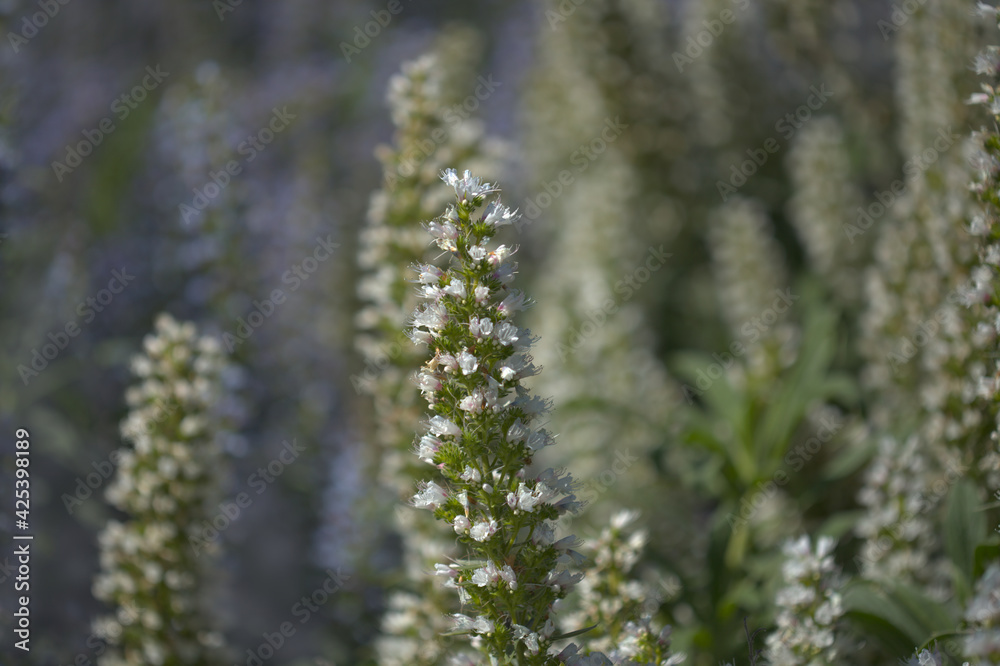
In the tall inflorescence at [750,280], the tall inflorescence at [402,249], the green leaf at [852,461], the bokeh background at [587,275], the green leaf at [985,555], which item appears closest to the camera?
the green leaf at [985,555]

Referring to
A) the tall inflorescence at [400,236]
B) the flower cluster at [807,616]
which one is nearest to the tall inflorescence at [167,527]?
the tall inflorescence at [400,236]

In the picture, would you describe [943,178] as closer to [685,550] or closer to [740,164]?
[685,550]

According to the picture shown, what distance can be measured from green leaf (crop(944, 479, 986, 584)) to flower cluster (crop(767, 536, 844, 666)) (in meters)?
0.47

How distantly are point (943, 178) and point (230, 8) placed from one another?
6697mm

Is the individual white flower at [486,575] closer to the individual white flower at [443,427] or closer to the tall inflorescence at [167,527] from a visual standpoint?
the individual white flower at [443,427]

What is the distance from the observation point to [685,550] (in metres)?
2.89

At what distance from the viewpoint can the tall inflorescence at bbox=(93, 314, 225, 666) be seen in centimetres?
238

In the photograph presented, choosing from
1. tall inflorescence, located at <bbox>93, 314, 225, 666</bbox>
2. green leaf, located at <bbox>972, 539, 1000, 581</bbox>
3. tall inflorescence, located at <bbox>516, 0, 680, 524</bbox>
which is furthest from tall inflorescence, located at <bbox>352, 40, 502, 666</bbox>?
green leaf, located at <bbox>972, 539, 1000, 581</bbox>

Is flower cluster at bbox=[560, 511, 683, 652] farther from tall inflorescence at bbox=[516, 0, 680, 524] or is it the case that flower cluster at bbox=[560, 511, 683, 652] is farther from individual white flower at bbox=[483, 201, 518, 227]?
tall inflorescence at bbox=[516, 0, 680, 524]

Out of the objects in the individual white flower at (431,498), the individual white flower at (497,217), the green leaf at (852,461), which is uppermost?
the green leaf at (852,461)

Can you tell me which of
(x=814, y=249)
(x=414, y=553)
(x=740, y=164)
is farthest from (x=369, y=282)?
(x=740, y=164)

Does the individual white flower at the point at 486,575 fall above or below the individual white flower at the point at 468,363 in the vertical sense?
below

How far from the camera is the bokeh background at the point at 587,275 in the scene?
2.87m

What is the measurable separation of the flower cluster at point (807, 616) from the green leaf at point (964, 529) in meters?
0.47
